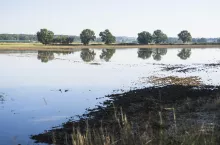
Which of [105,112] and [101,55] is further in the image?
[101,55]

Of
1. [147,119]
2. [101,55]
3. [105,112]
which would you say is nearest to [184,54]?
[101,55]

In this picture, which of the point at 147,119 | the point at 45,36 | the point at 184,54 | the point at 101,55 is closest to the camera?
the point at 147,119

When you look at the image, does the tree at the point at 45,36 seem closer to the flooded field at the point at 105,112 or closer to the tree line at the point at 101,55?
the tree line at the point at 101,55

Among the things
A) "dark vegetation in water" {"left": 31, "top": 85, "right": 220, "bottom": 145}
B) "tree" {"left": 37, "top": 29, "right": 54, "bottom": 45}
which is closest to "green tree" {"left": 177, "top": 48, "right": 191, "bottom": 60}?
"dark vegetation in water" {"left": 31, "top": 85, "right": 220, "bottom": 145}

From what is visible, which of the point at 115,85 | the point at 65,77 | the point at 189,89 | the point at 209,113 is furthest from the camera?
the point at 65,77

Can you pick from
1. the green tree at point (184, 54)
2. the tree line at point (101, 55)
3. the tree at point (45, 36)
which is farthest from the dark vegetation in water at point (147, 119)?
the tree at point (45, 36)

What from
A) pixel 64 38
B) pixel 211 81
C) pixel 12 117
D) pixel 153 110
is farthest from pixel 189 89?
pixel 64 38

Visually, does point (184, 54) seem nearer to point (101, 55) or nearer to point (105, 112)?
point (101, 55)

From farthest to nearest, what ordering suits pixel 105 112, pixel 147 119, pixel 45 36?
1. pixel 45 36
2. pixel 105 112
3. pixel 147 119

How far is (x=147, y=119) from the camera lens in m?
21.5

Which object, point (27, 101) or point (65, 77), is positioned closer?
point (27, 101)

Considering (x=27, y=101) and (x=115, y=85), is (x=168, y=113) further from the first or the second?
(x=115, y=85)

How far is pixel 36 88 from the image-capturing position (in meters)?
37.2

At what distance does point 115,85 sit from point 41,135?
21268mm
